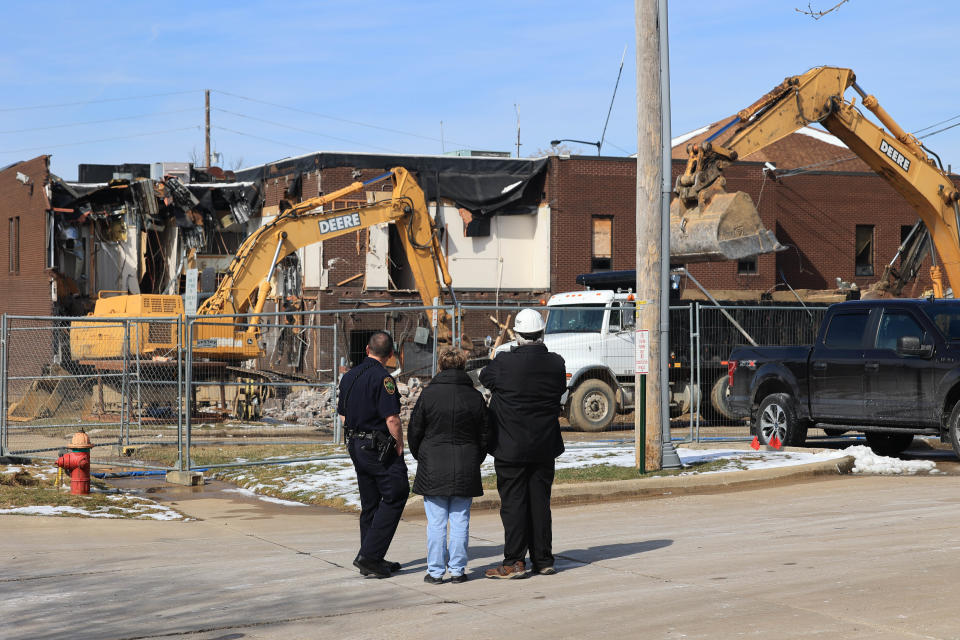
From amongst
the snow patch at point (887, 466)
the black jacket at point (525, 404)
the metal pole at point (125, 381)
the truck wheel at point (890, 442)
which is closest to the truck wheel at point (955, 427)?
the snow patch at point (887, 466)

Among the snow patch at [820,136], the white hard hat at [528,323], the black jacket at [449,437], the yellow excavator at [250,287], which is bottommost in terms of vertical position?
the black jacket at [449,437]

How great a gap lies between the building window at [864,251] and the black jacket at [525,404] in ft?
115

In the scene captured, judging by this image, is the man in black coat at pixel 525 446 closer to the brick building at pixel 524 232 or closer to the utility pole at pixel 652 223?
the utility pole at pixel 652 223

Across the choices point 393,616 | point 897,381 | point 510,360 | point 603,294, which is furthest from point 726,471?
point 603,294

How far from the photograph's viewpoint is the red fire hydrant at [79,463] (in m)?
13.5

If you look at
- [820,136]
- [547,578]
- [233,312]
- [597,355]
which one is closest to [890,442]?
[597,355]

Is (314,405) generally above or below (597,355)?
below

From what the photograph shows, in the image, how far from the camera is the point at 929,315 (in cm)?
1526

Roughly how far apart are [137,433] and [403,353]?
16194 mm

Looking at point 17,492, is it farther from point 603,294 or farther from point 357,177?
point 357,177

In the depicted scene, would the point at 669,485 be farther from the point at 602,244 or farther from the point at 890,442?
the point at 602,244

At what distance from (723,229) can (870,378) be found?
18.8 ft

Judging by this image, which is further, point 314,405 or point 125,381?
point 314,405

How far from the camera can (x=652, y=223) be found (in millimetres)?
13797
